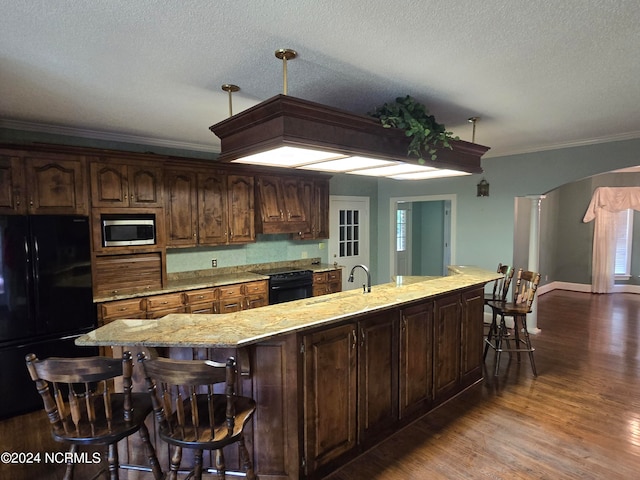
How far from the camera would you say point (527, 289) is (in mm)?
3982

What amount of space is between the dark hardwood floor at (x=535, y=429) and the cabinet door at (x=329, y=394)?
21 centimetres

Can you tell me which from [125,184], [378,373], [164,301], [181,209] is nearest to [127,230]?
[125,184]

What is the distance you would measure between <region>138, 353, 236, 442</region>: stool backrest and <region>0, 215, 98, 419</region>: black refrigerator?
82.9 inches

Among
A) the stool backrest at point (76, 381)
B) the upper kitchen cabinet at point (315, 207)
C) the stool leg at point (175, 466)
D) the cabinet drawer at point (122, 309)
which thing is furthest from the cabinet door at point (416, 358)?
the upper kitchen cabinet at point (315, 207)

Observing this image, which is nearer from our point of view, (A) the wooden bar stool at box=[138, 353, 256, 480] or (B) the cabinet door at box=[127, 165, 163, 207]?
(A) the wooden bar stool at box=[138, 353, 256, 480]

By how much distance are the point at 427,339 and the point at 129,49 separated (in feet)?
9.39

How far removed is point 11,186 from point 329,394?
10.8ft

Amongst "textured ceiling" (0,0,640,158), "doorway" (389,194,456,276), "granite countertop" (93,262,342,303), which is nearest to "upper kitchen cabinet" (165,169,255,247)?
"granite countertop" (93,262,342,303)

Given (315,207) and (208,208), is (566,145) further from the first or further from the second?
(208,208)

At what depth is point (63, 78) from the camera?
247 centimetres

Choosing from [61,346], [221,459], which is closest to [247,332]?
[221,459]

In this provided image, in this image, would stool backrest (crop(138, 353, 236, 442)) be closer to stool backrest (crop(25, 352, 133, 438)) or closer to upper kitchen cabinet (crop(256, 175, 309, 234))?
stool backrest (crop(25, 352, 133, 438))

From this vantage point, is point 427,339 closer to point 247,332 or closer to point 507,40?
point 247,332

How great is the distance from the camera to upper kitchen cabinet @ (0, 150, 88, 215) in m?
3.21
